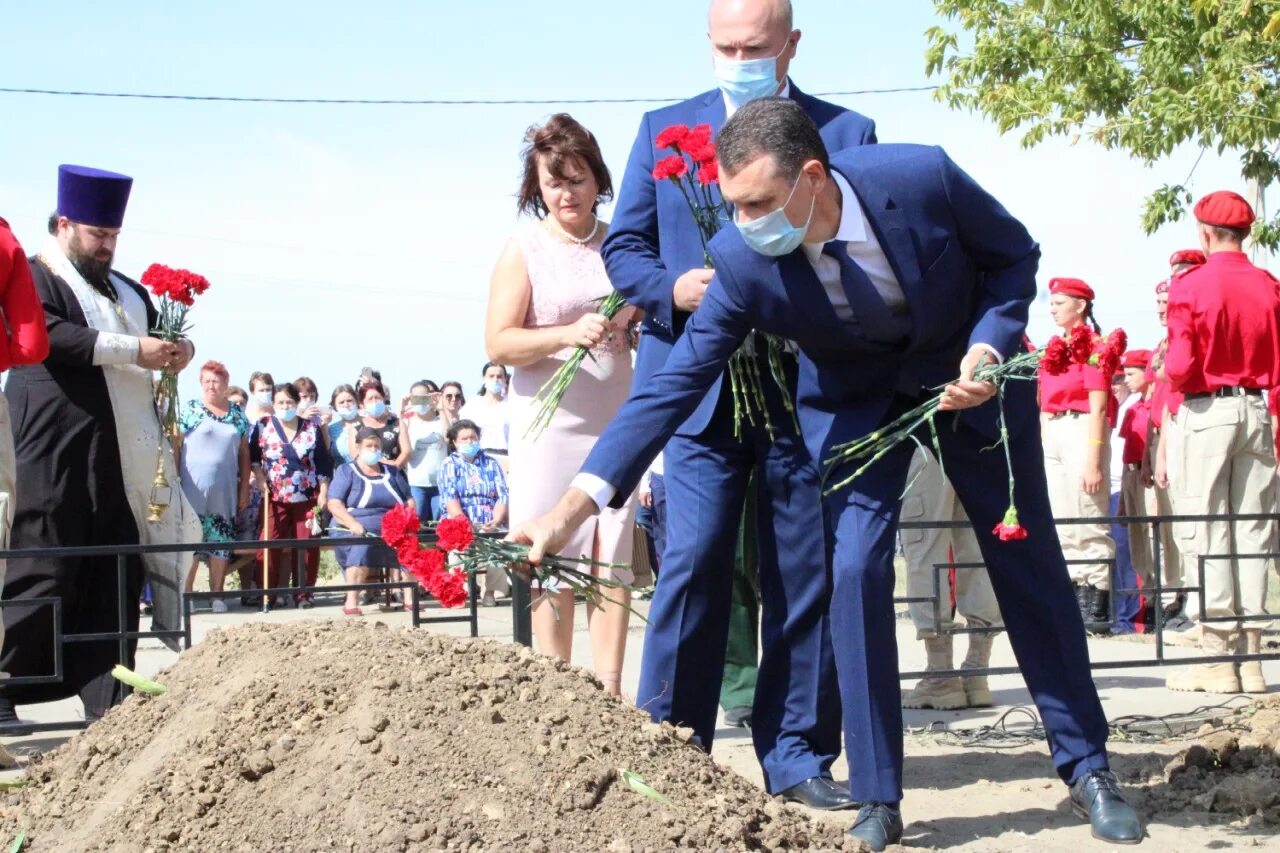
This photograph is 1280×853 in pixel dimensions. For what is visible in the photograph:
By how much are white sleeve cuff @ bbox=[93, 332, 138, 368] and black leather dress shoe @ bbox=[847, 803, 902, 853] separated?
3775 millimetres

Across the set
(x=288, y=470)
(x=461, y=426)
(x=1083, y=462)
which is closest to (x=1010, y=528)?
(x=1083, y=462)

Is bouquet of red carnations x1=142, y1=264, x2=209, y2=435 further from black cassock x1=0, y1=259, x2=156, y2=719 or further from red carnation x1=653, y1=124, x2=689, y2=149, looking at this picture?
red carnation x1=653, y1=124, x2=689, y2=149

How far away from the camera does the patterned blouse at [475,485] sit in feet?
42.8

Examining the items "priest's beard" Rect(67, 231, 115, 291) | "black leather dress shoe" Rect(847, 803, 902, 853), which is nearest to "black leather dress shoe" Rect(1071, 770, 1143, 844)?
"black leather dress shoe" Rect(847, 803, 902, 853)

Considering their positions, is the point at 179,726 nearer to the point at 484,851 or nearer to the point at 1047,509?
the point at 484,851

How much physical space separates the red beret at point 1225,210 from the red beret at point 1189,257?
89 cm

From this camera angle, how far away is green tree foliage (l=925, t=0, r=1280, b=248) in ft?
39.8

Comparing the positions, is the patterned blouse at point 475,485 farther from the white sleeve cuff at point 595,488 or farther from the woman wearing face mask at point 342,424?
the white sleeve cuff at point 595,488

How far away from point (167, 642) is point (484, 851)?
4.09 m

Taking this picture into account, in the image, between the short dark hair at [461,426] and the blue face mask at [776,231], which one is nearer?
the blue face mask at [776,231]

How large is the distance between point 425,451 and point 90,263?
7.47m

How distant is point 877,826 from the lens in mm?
4121

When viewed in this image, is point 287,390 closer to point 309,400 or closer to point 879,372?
point 309,400

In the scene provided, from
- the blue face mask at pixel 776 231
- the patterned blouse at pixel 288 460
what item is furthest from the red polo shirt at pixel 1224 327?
the patterned blouse at pixel 288 460
